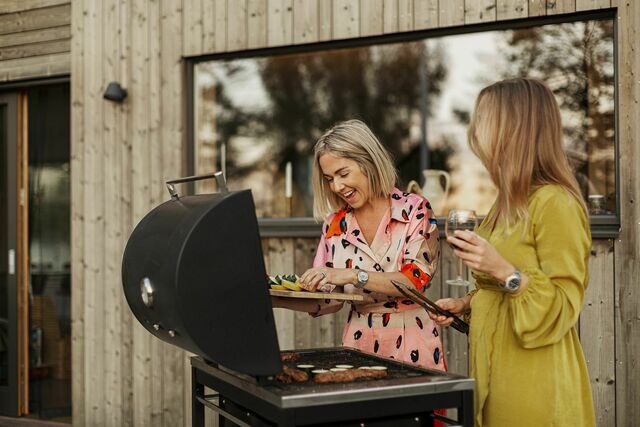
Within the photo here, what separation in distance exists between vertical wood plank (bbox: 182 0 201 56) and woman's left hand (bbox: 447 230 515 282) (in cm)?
331

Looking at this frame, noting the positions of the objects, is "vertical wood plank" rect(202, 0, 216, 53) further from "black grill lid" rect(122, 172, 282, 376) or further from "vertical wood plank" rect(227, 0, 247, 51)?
"black grill lid" rect(122, 172, 282, 376)

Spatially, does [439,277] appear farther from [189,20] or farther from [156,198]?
[189,20]

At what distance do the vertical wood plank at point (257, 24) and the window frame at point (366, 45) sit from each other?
0.16 feet

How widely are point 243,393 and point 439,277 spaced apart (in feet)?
7.43

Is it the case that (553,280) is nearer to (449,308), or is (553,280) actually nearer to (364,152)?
(449,308)

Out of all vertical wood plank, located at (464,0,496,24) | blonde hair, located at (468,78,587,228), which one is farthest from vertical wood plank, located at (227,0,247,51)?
blonde hair, located at (468,78,587,228)

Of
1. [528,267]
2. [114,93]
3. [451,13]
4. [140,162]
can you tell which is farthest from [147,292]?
[114,93]

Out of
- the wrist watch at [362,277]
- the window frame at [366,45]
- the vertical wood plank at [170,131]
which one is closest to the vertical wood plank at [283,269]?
the window frame at [366,45]

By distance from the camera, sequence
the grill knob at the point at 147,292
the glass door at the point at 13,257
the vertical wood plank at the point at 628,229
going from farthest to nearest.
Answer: the glass door at the point at 13,257 → the vertical wood plank at the point at 628,229 → the grill knob at the point at 147,292

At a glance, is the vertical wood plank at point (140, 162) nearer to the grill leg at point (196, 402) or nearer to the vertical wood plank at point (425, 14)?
the vertical wood plank at point (425, 14)

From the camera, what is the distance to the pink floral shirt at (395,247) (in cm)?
281

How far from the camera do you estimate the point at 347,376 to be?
223cm

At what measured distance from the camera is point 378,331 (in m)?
2.85

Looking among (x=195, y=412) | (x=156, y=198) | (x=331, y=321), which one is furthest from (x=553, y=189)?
(x=156, y=198)
